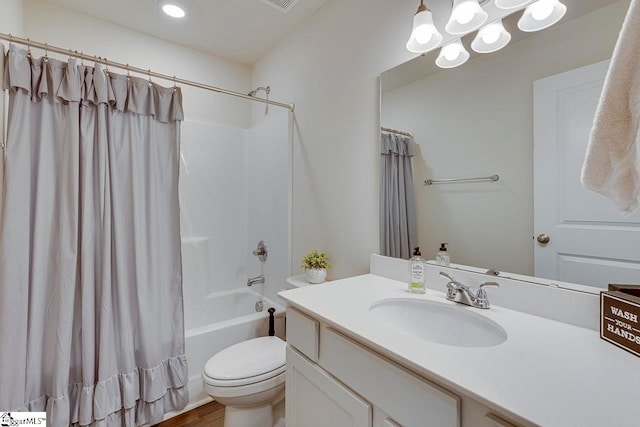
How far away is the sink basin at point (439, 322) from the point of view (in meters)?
0.89

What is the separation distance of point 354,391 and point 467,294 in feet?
1.71

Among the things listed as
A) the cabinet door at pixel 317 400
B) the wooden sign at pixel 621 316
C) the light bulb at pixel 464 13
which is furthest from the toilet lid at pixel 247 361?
the light bulb at pixel 464 13

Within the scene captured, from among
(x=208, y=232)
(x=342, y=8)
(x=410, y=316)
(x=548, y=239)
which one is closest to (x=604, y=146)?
(x=548, y=239)

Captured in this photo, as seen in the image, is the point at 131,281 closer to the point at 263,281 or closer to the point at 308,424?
the point at 263,281

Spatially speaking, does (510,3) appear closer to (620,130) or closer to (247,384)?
(620,130)

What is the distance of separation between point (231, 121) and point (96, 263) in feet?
5.19

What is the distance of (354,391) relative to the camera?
83cm

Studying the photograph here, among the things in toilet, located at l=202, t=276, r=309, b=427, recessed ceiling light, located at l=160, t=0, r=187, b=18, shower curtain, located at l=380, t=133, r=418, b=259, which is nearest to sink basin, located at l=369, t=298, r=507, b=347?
shower curtain, located at l=380, t=133, r=418, b=259

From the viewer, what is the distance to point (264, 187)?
7.79ft

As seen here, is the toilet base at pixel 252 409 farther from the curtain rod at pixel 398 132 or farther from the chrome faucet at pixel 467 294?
the curtain rod at pixel 398 132

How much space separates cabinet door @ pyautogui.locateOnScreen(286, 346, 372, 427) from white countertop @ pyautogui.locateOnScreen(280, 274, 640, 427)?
202 millimetres

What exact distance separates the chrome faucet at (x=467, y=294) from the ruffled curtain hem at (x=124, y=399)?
1.60m

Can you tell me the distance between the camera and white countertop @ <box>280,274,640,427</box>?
1.59 ft

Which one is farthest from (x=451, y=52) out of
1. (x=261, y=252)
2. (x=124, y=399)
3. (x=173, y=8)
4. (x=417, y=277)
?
(x=124, y=399)
